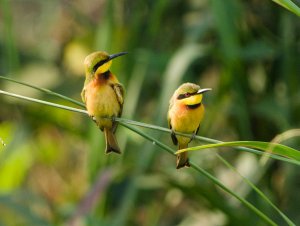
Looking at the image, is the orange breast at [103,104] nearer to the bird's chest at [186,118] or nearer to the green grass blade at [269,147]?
the bird's chest at [186,118]

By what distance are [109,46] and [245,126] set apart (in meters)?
0.51

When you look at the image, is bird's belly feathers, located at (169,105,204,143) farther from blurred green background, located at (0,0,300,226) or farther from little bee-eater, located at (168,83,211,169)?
blurred green background, located at (0,0,300,226)

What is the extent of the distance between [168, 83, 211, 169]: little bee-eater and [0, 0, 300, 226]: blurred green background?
3.05 ft

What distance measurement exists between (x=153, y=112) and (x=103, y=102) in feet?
5.54

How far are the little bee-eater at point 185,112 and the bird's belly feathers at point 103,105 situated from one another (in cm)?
14

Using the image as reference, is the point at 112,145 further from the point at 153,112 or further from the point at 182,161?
the point at 153,112

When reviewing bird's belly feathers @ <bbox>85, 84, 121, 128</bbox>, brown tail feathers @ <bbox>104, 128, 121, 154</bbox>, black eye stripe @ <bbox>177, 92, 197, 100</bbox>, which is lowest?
brown tail feathers @ <bbox>104, 128, 121, 154</bbox>

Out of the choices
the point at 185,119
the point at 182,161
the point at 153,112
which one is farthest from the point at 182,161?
the point at 153,112

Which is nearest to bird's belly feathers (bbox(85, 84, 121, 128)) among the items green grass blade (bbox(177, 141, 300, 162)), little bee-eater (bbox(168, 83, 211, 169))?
little bee-eater (bbox(168, 83, 211, 169))

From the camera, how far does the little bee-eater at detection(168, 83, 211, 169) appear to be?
1.19 meters

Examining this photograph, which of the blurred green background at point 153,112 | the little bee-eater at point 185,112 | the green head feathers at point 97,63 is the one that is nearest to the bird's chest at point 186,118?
the little bee-eater at point 185,112

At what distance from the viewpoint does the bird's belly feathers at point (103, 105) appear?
1414mm

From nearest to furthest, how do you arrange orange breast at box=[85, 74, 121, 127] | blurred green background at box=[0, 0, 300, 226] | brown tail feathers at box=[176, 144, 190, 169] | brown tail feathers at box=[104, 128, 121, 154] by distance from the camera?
1. brown tail feathers at box=[176, 144, 190, 169]
2. brown tail feathers at box=[104, 128, 121, 154]
3. orange breast at box=[85, 74, 121, 127]
4. blurred green background at box=[0, 0, 300, 226]

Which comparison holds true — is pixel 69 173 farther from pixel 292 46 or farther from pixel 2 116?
pixel 292 46
